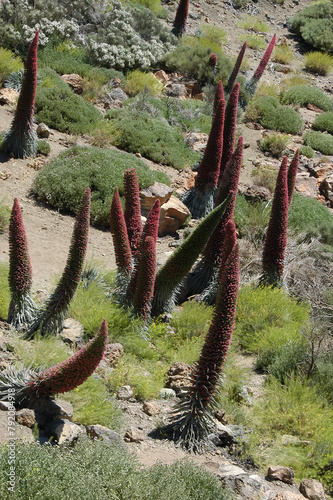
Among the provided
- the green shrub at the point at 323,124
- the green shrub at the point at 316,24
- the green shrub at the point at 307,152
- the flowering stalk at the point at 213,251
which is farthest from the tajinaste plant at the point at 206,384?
the green shrub at the point at 316,24

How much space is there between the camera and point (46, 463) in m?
3.50

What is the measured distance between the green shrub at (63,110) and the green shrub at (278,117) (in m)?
6.81

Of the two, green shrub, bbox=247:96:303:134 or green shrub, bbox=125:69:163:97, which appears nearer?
green shrub, bbox=125:69:163:97

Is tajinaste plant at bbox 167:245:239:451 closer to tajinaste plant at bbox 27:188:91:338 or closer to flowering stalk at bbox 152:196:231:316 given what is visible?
tajinaste plant at bbox 27:188:91:338

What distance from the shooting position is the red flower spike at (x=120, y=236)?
6723 millimetres

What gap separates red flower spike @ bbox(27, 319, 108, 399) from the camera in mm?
4172

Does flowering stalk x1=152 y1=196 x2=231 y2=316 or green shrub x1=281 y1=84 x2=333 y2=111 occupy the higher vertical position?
green shrub x1=281 y1=84 x2=333 y2=111

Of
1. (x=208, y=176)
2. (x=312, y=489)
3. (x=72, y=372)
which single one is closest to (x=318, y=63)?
(x=208, y=176)

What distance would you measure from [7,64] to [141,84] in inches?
189

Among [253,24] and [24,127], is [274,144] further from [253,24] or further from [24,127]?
[253,24]

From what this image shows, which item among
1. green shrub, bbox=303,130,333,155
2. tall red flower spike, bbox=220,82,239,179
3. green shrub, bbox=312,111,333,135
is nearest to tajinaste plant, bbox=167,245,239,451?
tall red flower spike, bbox=220,82,239,179

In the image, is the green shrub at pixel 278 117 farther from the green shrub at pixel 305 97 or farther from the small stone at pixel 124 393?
the small stone at pixel 124 393

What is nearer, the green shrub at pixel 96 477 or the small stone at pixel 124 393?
the green shrub at pixel 96 477

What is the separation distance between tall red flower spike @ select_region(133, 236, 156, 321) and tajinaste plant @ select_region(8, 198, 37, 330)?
1325 mm
